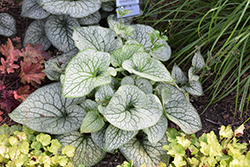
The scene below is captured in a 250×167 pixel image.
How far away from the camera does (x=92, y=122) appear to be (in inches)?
54.6

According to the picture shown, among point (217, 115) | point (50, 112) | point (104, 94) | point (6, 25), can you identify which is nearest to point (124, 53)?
point (104, 94)

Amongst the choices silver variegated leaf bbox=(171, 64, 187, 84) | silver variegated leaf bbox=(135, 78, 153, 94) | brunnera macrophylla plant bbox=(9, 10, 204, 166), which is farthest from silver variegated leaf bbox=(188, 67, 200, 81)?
silver variegated leaf bbox=(135, 78, 153, 94)

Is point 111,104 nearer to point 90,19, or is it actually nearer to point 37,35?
point 90,19

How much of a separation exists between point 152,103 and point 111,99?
0.30 meters

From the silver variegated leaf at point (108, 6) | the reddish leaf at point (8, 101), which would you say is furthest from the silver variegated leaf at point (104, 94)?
the silver variegated leaf at point (108, 6)

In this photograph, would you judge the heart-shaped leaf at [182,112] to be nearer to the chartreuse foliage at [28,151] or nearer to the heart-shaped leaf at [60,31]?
the chartreuse foliage at [28,151]

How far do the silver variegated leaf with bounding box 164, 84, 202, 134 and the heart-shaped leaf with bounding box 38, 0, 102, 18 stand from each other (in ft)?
2.99

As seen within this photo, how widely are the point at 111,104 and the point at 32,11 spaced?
4.10 ft

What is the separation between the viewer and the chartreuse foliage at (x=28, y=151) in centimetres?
131

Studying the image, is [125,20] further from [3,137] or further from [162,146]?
[3,137]

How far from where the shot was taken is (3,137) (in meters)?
1.44

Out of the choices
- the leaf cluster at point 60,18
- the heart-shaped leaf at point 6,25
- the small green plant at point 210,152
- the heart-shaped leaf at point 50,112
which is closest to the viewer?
the small green plant at point 210,152

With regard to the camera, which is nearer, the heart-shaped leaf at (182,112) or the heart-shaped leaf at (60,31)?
the heart-shaped leaf at (182,112)

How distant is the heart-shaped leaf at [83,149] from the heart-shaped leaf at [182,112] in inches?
23.2
